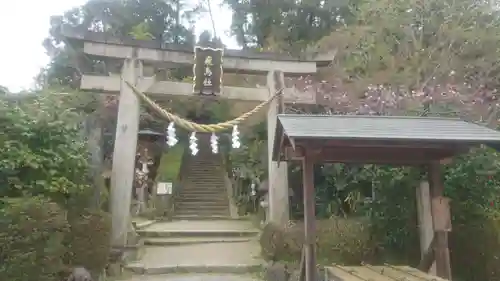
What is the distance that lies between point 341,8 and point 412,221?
15874mm

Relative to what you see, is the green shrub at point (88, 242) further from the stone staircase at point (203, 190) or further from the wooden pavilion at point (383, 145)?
the stone staircase at point (203, 190)

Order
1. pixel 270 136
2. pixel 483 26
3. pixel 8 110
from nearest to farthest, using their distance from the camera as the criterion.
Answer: pixel 8 110, pixel 270 136, pixel 483 26

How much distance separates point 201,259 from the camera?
902 centimetres

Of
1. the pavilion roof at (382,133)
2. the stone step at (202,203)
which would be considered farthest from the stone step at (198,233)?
the pavilion roof at (382,133)

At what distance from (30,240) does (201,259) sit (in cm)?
396

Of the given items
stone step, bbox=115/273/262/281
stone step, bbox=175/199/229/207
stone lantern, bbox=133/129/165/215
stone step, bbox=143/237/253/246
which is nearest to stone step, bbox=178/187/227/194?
stone step, bbox=175/199/229/207

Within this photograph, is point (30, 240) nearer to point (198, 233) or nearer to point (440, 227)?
point (198, 233)

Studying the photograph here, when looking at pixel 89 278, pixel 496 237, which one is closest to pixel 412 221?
pixel 496 237

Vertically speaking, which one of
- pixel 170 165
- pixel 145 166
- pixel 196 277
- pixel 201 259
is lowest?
pixel 196 277

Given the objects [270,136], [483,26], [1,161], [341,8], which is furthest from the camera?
[341,8]

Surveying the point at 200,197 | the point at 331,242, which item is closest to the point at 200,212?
the point at 200,197

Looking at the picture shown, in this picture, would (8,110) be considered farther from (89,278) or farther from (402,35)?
(402,35)

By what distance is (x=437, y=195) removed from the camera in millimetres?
6328

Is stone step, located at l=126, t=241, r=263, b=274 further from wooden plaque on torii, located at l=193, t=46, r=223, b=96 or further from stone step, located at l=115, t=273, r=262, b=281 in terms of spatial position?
wooden plaque on torii, located at l=193, t=46, r=223, b=96
